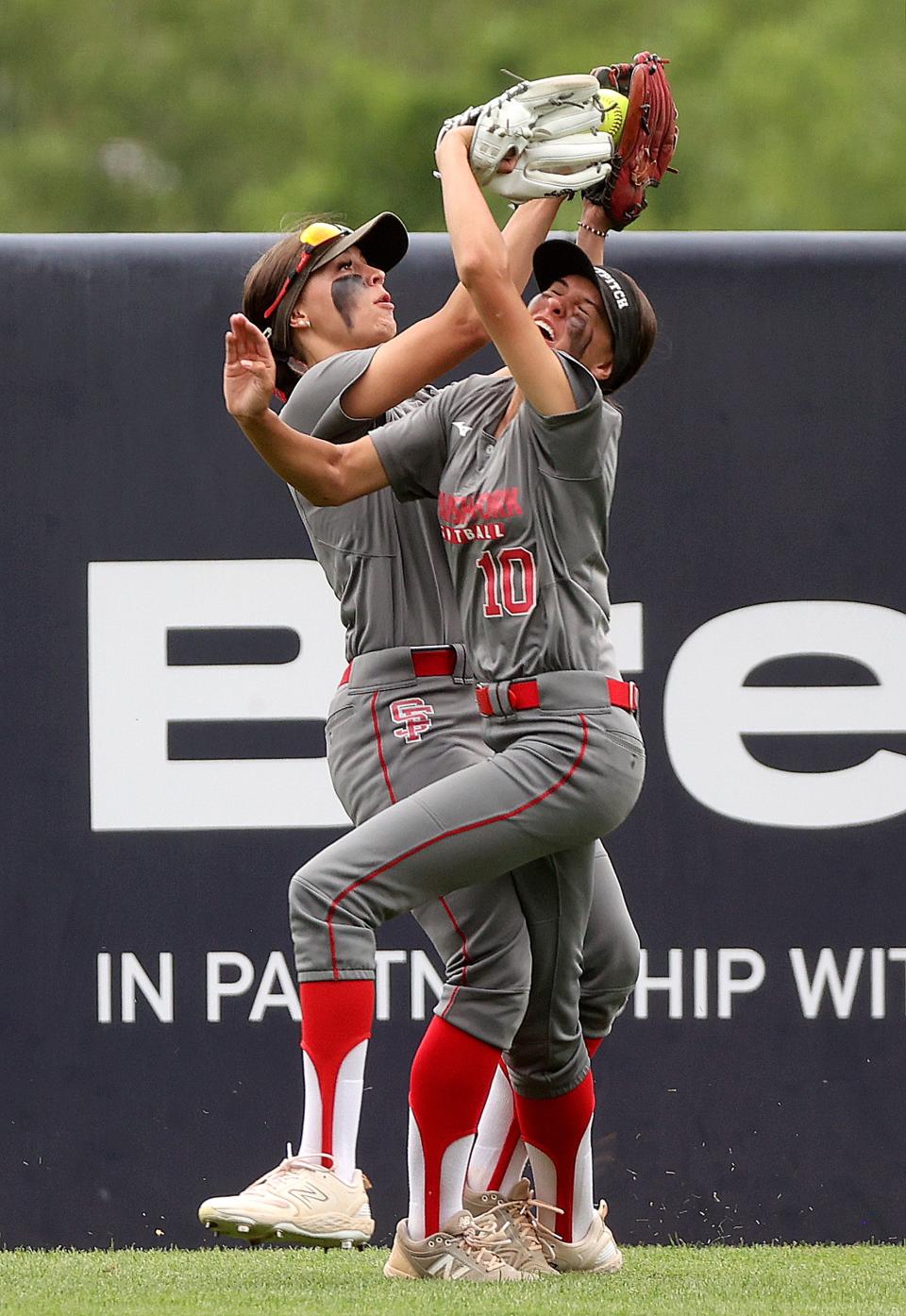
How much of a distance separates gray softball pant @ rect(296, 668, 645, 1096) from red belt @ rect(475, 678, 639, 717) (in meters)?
0.02

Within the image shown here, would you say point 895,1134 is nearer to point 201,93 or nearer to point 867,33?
point 867,33

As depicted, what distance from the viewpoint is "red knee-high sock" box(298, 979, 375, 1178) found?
126 inches

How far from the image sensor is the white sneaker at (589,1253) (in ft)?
11.6

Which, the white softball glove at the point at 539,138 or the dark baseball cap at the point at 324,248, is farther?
the dark baseball cap at the point at 324,248

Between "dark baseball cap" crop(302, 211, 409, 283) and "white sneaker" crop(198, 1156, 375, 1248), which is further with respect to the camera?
"dark baseball cap" crop(302, 211, 409, 283)

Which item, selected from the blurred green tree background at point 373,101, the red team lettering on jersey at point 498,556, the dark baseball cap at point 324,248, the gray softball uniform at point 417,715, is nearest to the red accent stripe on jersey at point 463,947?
the gray softball uniform at point 417,715

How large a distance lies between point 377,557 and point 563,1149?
3.35 feet

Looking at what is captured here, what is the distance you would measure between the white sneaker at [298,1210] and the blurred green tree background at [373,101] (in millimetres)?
16120

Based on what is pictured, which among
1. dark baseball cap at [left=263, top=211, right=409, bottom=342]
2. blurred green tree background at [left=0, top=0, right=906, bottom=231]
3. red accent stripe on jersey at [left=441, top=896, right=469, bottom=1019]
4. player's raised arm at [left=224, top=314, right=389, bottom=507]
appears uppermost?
blurred green tree background at [left=0, top=0, right=906, bottom=231]

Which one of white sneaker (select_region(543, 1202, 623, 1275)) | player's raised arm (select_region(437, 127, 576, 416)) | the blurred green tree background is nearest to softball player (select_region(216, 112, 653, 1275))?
player's raised arm (select_region(437, 127, 576, 416))

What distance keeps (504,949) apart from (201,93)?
24.1 metres

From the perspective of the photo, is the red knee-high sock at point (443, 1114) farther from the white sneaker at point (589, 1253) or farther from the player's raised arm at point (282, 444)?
the player's raised arm at point (282, 444)

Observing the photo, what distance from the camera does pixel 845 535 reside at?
4258 mm

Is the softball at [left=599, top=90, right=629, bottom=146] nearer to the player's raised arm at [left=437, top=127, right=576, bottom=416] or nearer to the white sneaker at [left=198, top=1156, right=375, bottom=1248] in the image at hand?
the player's raised arm at [left=437, top=127, right=576, bottom=416]
